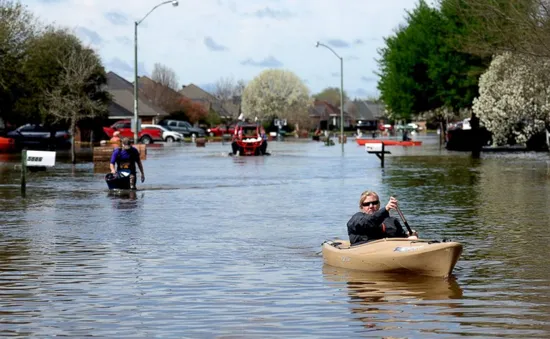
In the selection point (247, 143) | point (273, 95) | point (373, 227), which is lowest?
point (373, 227)

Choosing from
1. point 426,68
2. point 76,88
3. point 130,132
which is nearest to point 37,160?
point 76,88

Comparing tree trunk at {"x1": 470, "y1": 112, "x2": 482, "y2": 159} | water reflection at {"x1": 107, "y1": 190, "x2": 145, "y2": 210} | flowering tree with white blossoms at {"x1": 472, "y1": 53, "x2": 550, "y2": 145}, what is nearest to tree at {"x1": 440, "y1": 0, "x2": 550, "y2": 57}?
flowering tree with white blossoms at {"x1": 472, "y1": 53, "x2": 550, "y2": 145}

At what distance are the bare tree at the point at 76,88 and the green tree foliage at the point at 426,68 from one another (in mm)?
21229

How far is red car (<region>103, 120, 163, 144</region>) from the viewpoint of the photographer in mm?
88312

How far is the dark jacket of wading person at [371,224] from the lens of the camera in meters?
14.7

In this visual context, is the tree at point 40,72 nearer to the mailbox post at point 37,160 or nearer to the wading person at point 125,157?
the mailbox post at point 37,160

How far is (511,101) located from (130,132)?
3637cm

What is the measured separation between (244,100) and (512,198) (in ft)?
510

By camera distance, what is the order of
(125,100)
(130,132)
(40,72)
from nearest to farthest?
(40,72)
(130,132)
(125,100)

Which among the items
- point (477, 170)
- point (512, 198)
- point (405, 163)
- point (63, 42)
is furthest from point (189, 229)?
point (63, 42)

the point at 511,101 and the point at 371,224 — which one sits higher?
the point at 511,101

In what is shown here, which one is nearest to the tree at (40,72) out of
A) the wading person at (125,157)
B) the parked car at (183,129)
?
the parked car at (183,129)

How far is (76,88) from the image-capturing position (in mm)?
70312

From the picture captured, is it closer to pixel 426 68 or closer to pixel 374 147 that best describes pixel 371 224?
pixel 374 147
